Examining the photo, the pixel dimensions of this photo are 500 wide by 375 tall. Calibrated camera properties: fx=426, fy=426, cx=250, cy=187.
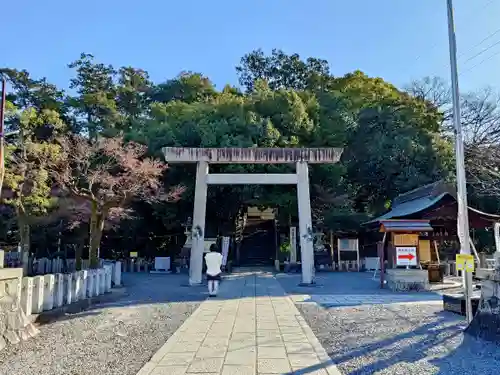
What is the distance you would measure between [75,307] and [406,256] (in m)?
8.75

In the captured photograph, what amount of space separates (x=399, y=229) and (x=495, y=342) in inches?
293

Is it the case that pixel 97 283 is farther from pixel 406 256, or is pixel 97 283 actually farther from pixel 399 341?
pixel 406 256

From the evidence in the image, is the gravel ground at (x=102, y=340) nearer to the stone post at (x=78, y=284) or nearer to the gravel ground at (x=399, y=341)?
the stone post at (x=78, y=284)

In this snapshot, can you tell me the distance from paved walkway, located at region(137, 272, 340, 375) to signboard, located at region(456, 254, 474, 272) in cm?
234

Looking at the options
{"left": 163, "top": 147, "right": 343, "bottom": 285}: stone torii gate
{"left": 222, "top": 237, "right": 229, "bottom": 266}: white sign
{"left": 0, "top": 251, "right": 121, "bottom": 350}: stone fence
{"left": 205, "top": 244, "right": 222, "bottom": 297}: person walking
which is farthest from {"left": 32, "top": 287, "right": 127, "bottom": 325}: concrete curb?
{"left": 222, "top": 237, "right": 229, "bottom": 266}: white sign

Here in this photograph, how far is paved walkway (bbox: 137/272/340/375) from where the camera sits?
4.39m

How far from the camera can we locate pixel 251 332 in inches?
248

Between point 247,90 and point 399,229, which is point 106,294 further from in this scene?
point 247,90

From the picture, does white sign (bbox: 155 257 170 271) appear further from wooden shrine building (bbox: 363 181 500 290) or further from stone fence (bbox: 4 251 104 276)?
wooden shrine building (bbox: 363 181 500 290)

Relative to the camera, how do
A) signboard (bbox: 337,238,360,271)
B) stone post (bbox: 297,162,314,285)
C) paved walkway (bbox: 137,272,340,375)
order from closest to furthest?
paved walkway (bbox: 137,272,340,375), stone post (bbox: 297,162,314,285), signboard (bbox: 337,238,360,271)

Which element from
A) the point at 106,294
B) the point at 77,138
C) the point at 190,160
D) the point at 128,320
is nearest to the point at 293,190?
the point at 190,160

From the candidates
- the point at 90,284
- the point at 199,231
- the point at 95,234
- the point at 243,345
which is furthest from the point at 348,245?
the point at 243,345

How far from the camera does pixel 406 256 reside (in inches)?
478

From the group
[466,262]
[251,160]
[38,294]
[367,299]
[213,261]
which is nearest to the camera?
[466,262]
